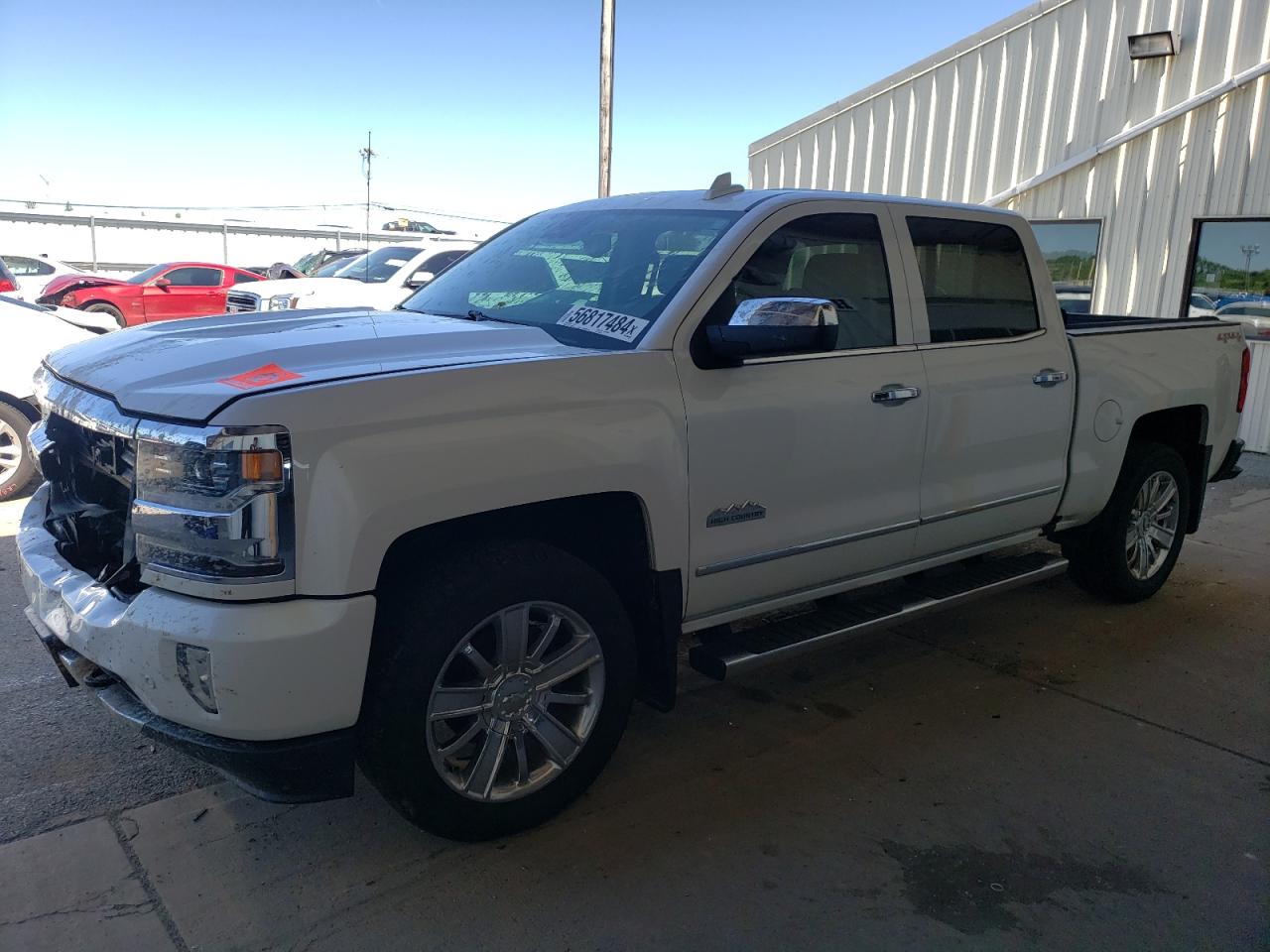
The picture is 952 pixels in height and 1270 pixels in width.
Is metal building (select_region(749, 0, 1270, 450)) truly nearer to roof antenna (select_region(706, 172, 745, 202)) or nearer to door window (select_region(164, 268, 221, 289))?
roof antenna (select_region(706, 172, 745, 202))

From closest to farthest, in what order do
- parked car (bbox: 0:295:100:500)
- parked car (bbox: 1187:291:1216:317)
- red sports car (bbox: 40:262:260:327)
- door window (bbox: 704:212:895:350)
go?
door window (bbox: 704:212:895:350), parked car (bbox: 0:295:100:500), parked car (bbox: 1187:291:1216:317), red sports car (bbox: 40:262:260:327)

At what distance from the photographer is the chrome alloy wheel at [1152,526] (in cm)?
530

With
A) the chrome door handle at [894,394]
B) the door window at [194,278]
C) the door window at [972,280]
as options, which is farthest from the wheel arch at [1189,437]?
the door window at [194,278]

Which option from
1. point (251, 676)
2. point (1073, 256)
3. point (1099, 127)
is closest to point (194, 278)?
point (1073, 256)

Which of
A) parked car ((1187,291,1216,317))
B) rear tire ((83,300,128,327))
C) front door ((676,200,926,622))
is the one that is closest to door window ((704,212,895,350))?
front door ((676,200,926,622))

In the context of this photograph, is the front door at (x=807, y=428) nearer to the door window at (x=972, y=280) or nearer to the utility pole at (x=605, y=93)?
the door window at (x=972, y=280)

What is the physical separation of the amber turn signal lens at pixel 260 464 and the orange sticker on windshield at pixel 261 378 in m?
0.21

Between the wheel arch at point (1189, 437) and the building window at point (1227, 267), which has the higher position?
the building window at point (1227, 267)

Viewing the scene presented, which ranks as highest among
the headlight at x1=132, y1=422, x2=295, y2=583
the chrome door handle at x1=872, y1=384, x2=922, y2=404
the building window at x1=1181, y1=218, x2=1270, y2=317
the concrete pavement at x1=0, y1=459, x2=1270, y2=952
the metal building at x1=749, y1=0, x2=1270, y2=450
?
the metal building at x1=749, y1=0, x2=1270, y2=450

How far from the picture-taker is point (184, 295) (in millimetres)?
19891

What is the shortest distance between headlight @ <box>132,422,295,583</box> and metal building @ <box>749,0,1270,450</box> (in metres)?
9.67

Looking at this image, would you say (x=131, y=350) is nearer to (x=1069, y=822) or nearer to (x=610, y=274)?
(x=610, y=274)

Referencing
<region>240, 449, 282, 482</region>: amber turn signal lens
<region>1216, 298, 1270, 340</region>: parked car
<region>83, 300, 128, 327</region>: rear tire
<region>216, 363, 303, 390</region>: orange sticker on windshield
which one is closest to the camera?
<region>240, 449, 282, 482</region>: amber turn signal lens

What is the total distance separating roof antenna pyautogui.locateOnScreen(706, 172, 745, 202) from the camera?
12.8 ft
